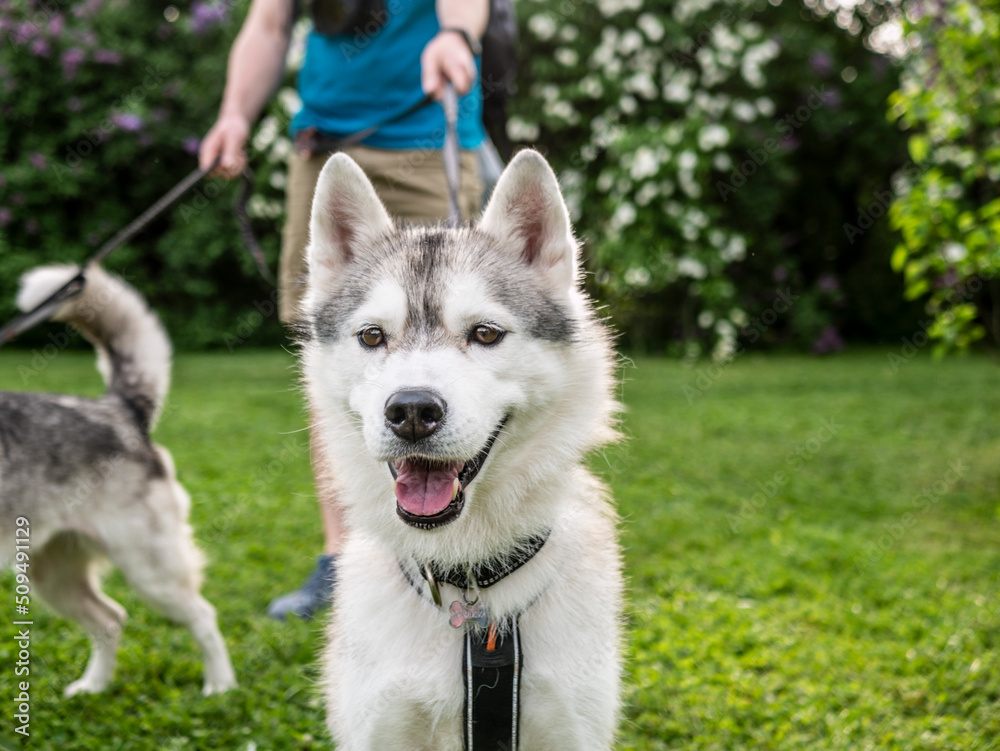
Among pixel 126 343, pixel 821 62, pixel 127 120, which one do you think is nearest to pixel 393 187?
pixel 126 343

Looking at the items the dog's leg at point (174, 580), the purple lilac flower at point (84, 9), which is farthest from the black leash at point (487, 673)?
the purple lilac flower at point (84, 9)

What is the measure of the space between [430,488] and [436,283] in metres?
0.54

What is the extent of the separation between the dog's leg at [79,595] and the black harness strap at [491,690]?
209cm

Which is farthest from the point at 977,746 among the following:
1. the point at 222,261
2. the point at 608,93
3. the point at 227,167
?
the point at 222,261

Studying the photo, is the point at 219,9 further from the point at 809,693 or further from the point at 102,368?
the point at 809,693

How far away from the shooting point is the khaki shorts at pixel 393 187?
3520mm

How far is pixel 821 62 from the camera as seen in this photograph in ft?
44.5

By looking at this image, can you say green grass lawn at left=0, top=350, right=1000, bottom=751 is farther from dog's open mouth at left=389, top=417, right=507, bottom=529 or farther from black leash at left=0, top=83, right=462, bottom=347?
black leash at left=0, top=83, right=462, bottom=347

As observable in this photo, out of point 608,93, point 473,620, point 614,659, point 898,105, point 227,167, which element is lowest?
point 614,659

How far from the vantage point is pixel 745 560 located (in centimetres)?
491

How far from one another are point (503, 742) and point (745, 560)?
3.19 metres

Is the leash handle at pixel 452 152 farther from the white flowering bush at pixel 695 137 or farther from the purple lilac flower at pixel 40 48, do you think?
the purple lilac flower at pixel 40 48
